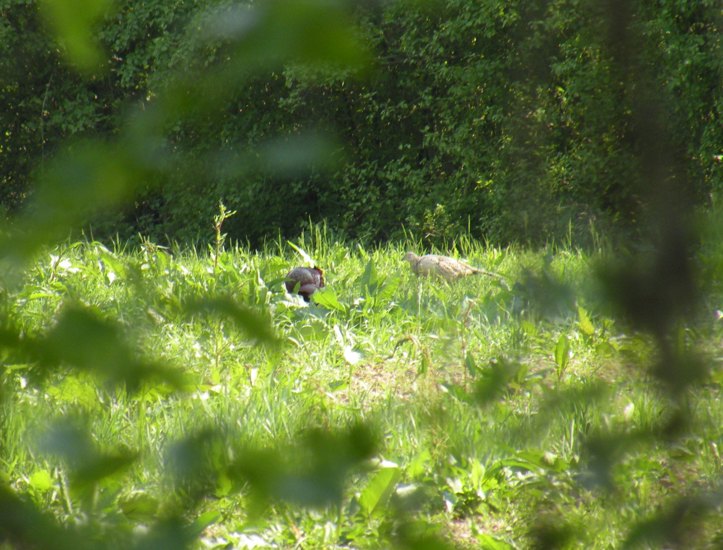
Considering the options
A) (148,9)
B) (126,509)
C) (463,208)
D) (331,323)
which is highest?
(148,9)

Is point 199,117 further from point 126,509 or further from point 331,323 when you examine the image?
point 331,323

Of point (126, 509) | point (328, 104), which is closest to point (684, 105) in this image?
point (126, 509)

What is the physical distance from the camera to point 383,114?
8.63m

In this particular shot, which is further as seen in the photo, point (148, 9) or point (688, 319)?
point (148, 9)

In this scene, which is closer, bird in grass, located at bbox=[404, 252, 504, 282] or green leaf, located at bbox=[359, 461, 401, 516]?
green leaf, located at bbox=[359, 461, 401, 516]

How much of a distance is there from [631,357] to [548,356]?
8.64 ft

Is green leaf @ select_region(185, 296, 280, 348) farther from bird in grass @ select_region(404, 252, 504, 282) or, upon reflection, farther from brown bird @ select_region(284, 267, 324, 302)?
bird in grass @ select_region(404, 252, 504, 282)

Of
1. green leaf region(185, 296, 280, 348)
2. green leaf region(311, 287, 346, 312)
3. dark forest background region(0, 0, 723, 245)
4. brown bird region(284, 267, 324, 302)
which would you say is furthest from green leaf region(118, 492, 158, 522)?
brown bird region(284, 267, 324, 302)

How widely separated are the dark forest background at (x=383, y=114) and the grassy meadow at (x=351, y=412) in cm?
10

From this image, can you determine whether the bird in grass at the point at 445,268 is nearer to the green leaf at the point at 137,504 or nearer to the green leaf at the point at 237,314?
the green leaf at the point at 137,504

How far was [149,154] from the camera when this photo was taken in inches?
19.8

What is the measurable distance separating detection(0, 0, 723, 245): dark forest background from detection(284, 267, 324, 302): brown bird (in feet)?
1.65

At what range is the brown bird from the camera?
4.08m

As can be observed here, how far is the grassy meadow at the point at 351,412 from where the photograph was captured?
552mm
